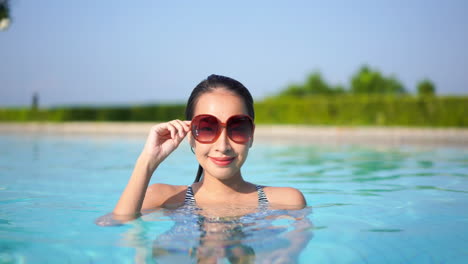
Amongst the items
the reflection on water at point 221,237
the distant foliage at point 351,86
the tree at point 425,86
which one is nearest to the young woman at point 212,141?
the reflection on water at point 221,237

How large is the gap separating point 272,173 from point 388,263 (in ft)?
15.6

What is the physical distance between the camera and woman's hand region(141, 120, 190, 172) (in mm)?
2771

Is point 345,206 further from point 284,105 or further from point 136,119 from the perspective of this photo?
point 136,119

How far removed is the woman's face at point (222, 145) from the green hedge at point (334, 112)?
64.3 ft

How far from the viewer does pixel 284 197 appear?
329 centimetres

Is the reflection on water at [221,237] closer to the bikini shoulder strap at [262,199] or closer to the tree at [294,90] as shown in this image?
the bikini shoulder strap at [262,199]

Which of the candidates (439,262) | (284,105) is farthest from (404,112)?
(439,262)

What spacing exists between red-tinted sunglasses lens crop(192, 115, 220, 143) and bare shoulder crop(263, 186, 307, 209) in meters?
0.77

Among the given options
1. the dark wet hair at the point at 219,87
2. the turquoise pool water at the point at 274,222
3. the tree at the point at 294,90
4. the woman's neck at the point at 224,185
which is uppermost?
the tree at the point at 294,90

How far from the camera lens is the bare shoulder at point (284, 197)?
3.27 meters

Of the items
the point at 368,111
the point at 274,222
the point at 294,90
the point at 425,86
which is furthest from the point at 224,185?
the point at 425,86

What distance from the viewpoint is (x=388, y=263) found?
8.54 ft

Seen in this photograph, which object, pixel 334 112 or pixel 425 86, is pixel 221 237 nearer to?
pixel 334 112

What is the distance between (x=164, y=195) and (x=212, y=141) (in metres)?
0.75
